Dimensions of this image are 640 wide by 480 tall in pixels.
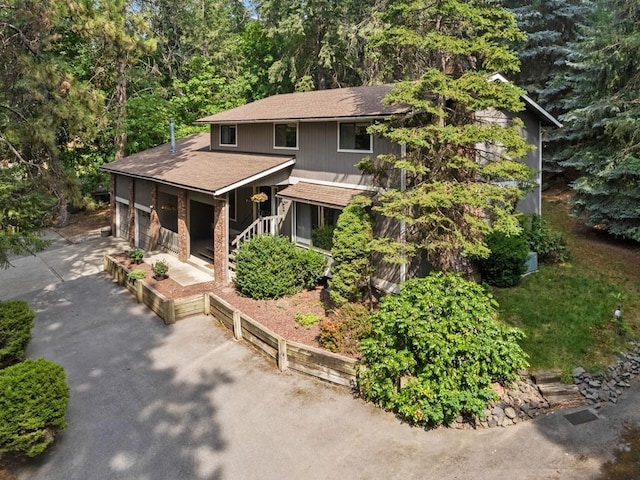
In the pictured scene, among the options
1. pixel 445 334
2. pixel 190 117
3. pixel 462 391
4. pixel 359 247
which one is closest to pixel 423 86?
pixel 359 247

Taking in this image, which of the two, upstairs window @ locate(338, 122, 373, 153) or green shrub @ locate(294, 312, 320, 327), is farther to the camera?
upstairs window @ locate(338, 122, 373, 153)

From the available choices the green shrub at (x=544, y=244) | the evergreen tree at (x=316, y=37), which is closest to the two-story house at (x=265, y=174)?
the green shrub at (x=544, y=244)

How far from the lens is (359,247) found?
12.6 meters

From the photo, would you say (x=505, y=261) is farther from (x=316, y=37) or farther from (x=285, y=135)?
(x=316, y=37)

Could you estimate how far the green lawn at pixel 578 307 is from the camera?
10.2 metres

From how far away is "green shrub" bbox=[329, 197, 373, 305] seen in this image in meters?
12.6

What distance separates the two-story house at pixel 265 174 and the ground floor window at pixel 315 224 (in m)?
0.04

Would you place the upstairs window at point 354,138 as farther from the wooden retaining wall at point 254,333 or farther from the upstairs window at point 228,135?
the upstairs window at point 228,135

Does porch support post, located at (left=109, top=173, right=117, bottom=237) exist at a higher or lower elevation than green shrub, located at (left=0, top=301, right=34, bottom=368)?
higher

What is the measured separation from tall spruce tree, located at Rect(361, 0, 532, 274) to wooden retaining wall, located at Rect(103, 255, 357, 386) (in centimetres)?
312

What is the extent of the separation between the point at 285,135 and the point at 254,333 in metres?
8.62

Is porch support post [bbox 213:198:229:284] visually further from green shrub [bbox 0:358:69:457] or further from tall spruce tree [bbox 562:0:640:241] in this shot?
tall spruce tree [bbox 562:0:640:241]

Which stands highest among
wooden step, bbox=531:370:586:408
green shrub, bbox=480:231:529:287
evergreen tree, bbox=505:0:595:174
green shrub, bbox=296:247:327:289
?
evergreen tree, bbox=505:0:595:174

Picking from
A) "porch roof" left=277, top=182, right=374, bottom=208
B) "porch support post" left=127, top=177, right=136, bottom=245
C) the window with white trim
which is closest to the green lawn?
"porch roof" left=277, top=182, right=374, bottom=208
